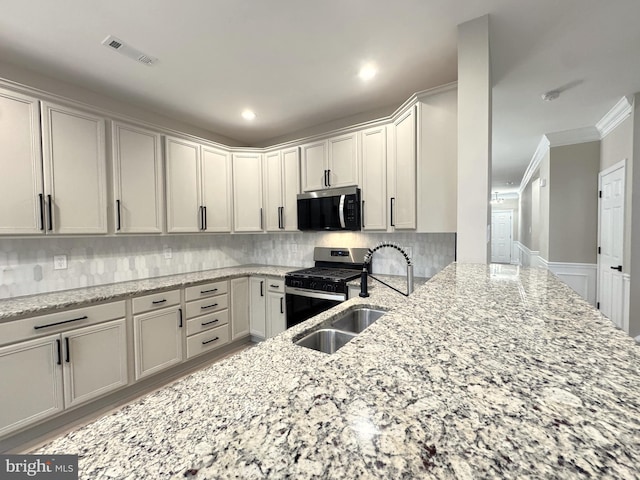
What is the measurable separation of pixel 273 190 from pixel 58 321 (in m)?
2.29

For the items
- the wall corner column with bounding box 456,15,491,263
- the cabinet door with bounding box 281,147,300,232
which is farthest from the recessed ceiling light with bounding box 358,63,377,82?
the cabinet door with bounding box 281,147,300,232

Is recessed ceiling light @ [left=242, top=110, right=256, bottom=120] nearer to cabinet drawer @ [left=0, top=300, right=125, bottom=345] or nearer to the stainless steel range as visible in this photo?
the stainless steel range

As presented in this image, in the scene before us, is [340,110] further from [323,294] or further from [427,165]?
[323,294]

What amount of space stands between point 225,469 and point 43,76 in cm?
332

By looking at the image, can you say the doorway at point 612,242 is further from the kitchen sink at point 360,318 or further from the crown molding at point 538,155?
the kitchen sink at point 360,318

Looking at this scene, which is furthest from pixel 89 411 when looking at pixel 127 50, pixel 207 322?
pixel 127 50

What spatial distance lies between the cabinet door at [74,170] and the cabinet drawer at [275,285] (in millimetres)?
1622

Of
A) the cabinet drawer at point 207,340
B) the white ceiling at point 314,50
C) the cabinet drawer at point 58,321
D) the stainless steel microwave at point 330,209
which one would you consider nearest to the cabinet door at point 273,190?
the stainless steel microwave at point 330,209

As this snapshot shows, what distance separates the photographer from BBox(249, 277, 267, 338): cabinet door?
125 inches

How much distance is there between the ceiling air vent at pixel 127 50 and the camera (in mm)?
1831

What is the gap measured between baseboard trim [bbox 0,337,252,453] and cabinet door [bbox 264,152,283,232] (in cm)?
166

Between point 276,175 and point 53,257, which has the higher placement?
point 276,175

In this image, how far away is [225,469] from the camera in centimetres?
33

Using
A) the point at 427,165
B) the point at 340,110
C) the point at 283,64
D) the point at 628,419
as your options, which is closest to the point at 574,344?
the point at 628,419
